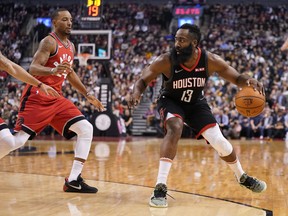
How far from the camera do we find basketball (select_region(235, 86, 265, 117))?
4.89m

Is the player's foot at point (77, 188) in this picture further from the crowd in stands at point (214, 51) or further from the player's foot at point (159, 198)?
the crowd in stands at point (214, 51)

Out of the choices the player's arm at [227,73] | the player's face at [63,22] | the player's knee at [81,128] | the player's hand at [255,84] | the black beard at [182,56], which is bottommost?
the player's knee at [81,128]

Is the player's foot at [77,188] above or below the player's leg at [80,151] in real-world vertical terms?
below

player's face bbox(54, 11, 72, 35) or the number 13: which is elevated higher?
player's face bbox(54, 11, 72, 35)

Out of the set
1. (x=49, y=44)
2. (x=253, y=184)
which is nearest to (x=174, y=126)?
(x=253, y=184)

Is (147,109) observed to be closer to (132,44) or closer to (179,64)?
(132,44)

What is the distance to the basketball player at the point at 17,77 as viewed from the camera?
3.94m

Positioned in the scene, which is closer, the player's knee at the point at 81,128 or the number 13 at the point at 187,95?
the number 13 at the point at 187,95

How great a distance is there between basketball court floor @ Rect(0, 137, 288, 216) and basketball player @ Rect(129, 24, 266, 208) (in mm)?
374

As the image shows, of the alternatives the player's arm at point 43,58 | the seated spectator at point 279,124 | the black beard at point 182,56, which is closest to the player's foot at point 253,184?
the black beard at point 182,56

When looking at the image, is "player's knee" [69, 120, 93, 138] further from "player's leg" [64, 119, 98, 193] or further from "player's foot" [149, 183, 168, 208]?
"player's foot" [149, 183, 168, 208]

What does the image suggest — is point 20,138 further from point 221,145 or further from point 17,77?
point 221,145

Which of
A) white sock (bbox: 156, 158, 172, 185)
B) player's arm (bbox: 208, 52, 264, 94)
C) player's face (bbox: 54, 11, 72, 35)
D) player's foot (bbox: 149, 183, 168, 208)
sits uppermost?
player's face (bbox: 54, 11, 72, 35)

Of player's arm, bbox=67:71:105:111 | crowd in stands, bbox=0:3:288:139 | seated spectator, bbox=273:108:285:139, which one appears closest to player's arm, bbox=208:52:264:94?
player's arm, bbox=67:71:105:111
